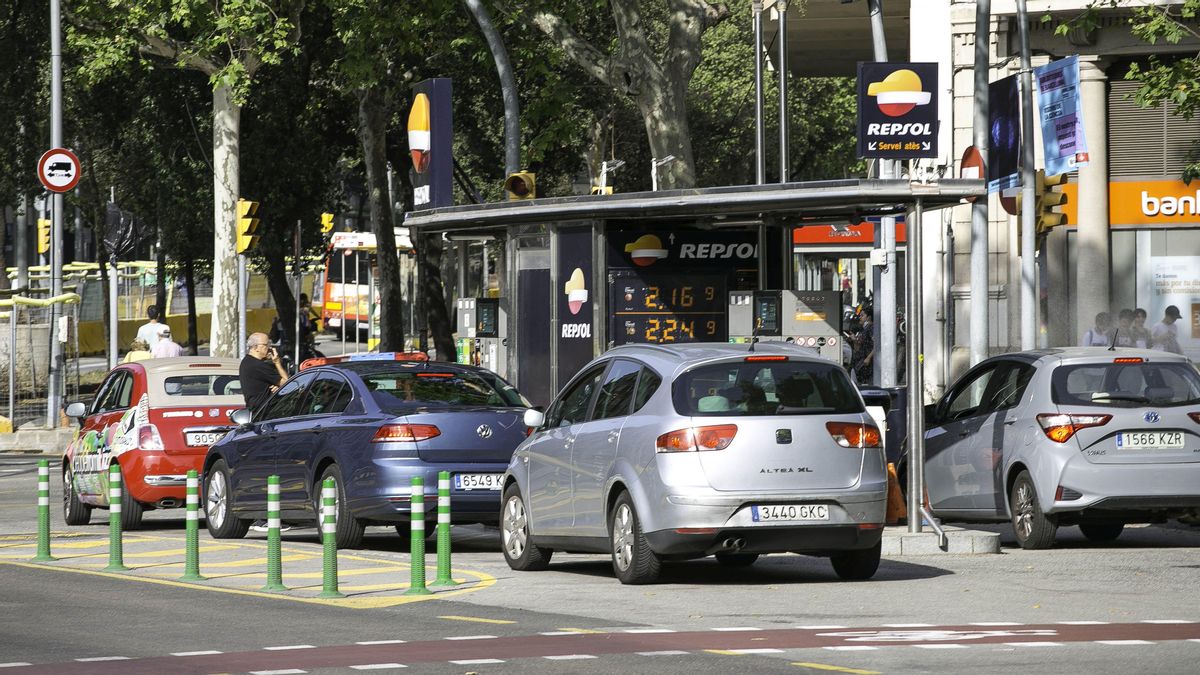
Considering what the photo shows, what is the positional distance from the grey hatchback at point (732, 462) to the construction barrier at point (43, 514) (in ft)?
13.9

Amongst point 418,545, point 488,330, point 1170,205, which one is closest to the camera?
point 418,545

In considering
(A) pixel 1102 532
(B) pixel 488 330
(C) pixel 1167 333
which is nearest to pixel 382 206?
(C) pixel 1167 333

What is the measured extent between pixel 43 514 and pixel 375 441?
2511 millimetres

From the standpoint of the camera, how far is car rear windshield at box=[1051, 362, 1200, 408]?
1527 cm

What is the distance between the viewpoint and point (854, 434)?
1302 cm

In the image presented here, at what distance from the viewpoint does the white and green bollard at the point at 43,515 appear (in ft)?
49.5

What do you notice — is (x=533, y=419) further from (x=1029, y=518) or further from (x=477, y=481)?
(x=1029, y=518)

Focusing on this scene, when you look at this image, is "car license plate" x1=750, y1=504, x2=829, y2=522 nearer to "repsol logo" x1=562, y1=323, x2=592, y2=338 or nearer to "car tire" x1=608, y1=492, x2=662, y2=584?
"car tire" x1=608, y1=492, x2=662, y2=584

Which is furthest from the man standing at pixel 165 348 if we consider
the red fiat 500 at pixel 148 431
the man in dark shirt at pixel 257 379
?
the man in dark shirt at pixel 257 379

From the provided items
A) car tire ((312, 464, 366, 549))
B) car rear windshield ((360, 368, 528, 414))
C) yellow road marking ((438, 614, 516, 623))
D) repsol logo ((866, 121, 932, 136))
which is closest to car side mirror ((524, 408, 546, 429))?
→ car rear windshield ((360, 368, 528, 414))

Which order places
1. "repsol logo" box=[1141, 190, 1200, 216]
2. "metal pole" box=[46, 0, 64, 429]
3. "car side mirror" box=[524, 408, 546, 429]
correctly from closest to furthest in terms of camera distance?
"car side mirror" box=[524, 408, 546, 429]
"repsol logo" box=[1141, 190, 1200, 216]
"metal pole" box=[46, 0, 64, 429]

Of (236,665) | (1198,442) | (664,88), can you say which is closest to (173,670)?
(236,665)

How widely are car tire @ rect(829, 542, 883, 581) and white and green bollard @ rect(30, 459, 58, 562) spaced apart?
5.82 metres

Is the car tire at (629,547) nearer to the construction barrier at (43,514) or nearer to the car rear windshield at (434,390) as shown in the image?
the car rear windshield at (434,390)
